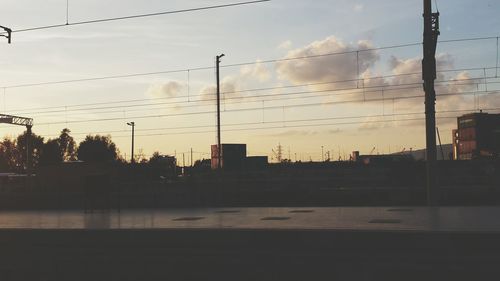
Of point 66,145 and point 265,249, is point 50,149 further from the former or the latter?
point 265,249

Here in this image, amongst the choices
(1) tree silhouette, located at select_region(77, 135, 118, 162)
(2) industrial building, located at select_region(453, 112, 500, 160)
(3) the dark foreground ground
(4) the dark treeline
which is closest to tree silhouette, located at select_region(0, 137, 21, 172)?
(4) the dark treeline

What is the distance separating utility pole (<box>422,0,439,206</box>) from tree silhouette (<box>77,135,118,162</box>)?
125 metres

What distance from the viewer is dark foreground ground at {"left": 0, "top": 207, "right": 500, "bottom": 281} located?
35.0 ft

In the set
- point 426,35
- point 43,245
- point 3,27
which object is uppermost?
point 3,27

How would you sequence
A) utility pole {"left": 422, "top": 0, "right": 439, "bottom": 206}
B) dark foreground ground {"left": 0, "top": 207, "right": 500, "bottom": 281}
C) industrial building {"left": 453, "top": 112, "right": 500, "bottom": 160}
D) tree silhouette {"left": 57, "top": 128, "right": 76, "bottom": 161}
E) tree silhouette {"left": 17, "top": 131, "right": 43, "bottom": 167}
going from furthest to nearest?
tree silhouette {"left": 57, "top": 128, "right": 76, "bottom": 161} < tree silhouette {"left": 17, "top": 131, "right": 43, "bottom": 167} < industrial building {"left": 453, "top": 112, "right": 500, "bottom": 160} < utility pole {"left": 422, "top": 0, "right": 439, "bottom": 206} < dark foreground ground {"left": 0, "top": 207, "right": 500, "bottom": 281}

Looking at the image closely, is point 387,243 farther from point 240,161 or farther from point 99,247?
point 240,161

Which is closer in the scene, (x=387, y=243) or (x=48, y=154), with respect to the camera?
(x=387, y=243)

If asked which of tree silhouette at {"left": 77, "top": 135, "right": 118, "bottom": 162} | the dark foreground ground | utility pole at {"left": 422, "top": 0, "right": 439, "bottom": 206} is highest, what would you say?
tree silhouette at {"left": 77, "top": 135, "right": 118, "bottom": 162}

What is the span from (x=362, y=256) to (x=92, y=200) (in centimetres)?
1598

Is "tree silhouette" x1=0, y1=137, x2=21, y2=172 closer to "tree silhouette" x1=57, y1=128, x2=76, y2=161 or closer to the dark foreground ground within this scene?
"tree silhouette" x1=57, y1=128, x2=76, y2=161

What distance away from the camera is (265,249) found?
13977 millimetres

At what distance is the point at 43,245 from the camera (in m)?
16.3

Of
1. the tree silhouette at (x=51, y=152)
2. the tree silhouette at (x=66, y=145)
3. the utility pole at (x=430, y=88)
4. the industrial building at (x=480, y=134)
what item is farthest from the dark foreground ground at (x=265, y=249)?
the tree silhouette at (x=66, y=145)

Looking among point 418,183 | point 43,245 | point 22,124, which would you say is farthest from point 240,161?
point 43,245
